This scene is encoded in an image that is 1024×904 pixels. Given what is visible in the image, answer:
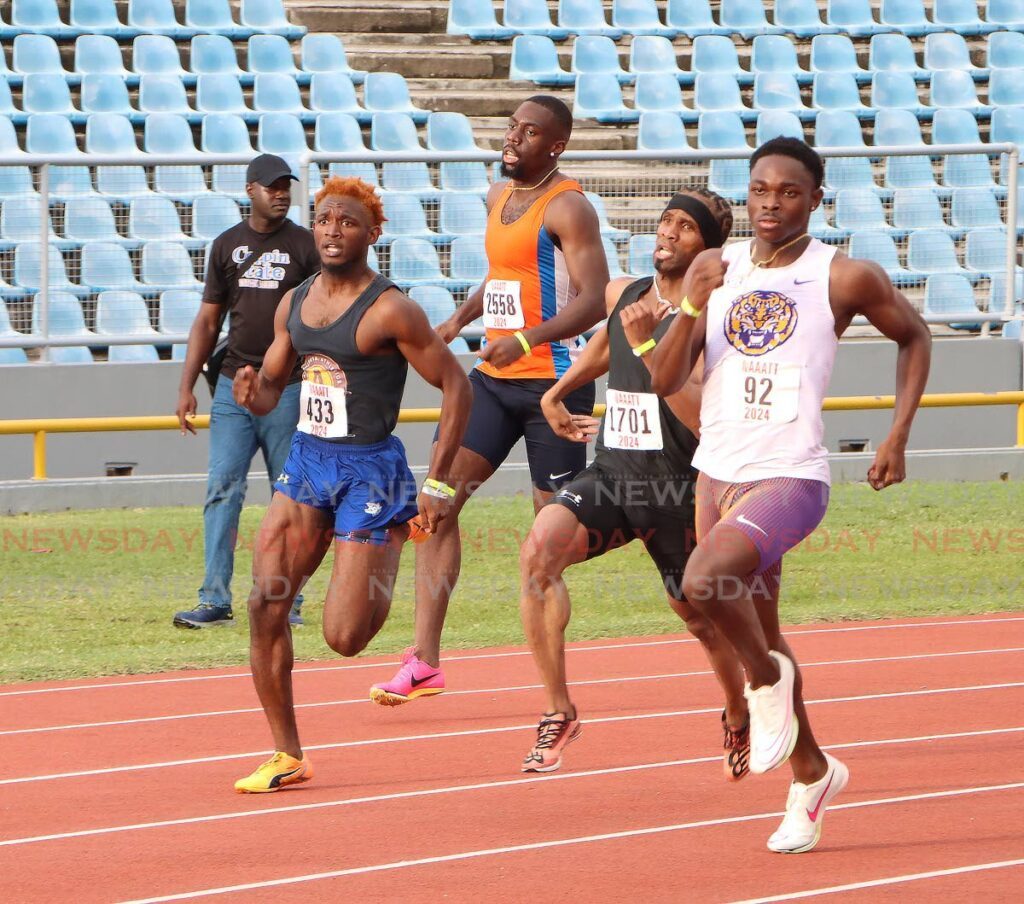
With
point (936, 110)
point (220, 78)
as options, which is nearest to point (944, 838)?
point (220, 78)

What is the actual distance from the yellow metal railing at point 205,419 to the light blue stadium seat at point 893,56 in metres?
5.29

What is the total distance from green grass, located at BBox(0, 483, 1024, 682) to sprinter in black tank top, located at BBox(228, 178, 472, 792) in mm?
2406

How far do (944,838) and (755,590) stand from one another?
2.94 feet

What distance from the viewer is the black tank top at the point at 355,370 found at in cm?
611

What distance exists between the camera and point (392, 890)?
473 centimetres

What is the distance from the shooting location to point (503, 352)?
6.89m

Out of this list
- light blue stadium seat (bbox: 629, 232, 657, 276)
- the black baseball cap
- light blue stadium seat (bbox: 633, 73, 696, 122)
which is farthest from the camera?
light blue stadium seat (bbox: 633, 73, 696, 122)

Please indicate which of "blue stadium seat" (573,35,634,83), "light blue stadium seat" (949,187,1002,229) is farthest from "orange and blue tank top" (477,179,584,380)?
"blue stadium seat" (573,35,634,83)

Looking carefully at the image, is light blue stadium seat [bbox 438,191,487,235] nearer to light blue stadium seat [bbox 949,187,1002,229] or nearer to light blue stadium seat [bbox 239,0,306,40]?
light blue stadium seat [bbox 949,187,1002,229]

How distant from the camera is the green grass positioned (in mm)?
8914

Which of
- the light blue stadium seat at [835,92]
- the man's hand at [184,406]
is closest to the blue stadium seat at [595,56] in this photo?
the light blue stadium seat at [835,92]

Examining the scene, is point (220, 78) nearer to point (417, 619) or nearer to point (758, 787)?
point (417, 619)

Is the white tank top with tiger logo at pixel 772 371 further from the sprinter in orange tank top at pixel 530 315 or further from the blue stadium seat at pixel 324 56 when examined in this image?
the blue stadium seat at pixel 324 56

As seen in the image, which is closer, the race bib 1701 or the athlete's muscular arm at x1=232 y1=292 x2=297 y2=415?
the athlete's muscular arm at x1=232 y1=292 x2=297 y2=415
